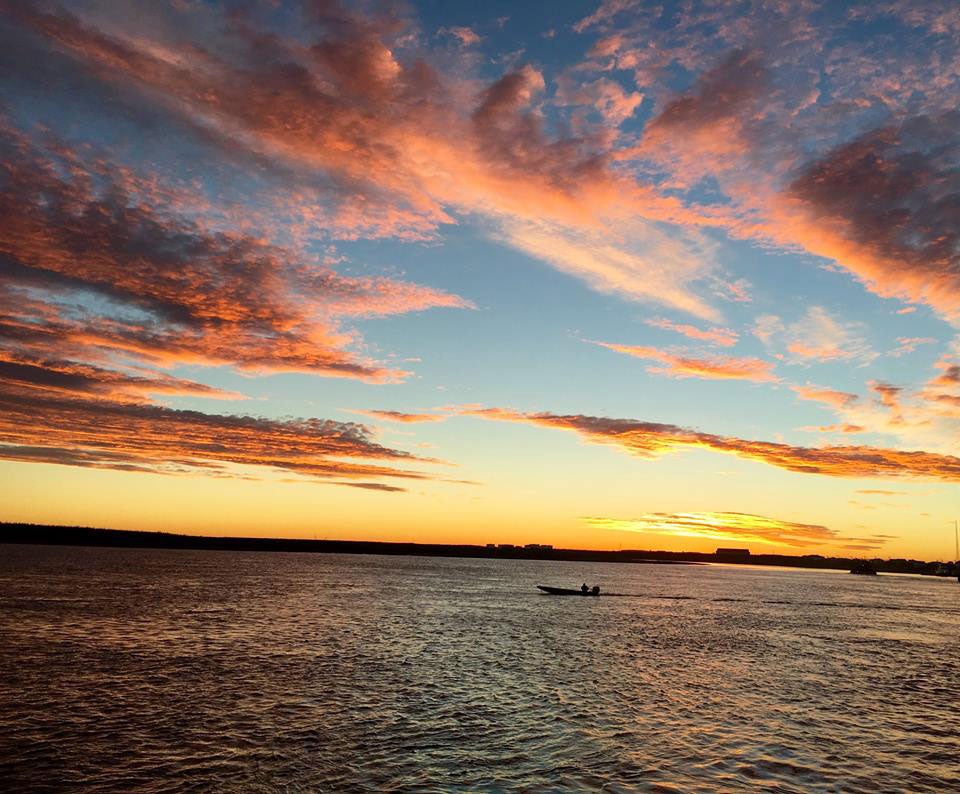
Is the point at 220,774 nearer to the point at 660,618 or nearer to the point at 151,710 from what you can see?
the point at 151,710

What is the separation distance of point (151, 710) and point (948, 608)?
15353cm

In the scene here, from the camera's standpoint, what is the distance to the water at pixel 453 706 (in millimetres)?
24875

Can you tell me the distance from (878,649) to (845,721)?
38.1 meters

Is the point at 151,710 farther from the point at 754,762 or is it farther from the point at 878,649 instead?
the point at 878,649

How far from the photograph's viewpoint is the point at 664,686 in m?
43.0

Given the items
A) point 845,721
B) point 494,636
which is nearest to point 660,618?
point 494,636

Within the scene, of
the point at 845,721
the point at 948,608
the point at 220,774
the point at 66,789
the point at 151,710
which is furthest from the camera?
the point at 948,608

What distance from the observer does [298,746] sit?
2750 cm

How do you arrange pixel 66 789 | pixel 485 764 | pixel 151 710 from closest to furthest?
pixel 66 789, pixel 485 764, pixel 151 710

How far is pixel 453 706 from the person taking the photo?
35500mm

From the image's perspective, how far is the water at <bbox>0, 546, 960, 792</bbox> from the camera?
81.6 feet

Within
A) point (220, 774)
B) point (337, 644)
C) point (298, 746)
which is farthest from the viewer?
point (337, 644)

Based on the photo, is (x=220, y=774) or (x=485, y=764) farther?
(x=485, y=764)

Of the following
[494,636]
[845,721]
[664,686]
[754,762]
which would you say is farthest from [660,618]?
[754,762]
